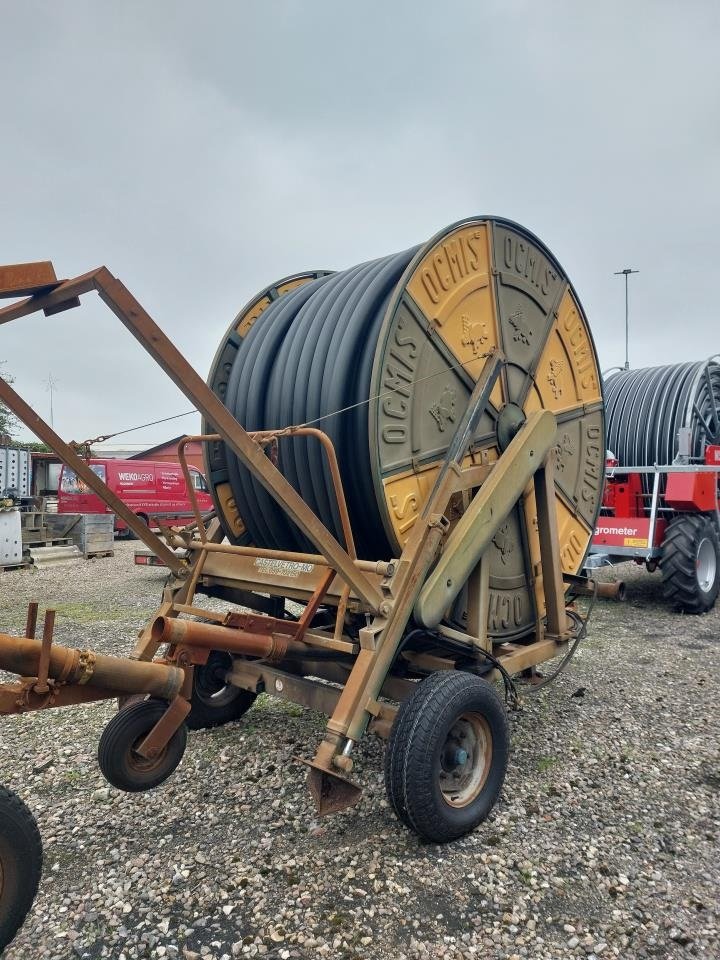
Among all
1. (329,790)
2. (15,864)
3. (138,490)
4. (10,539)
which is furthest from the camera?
(138,490)

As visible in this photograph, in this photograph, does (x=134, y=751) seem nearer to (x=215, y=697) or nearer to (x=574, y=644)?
(x=215, y=697)

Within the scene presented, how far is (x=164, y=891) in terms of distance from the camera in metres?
3.03

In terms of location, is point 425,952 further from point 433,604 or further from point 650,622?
point 650,622

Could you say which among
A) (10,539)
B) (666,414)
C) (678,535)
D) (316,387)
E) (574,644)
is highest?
(666,414)

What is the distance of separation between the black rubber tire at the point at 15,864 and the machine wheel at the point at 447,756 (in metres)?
1.48

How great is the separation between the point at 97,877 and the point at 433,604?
2010mm

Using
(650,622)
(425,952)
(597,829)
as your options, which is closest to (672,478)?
(650,622)

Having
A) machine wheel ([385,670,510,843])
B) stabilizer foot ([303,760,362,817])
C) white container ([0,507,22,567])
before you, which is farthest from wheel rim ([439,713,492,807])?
white container ([0,507,22,567])

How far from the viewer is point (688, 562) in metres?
8.30

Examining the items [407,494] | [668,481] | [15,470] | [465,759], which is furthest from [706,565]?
[15,470]

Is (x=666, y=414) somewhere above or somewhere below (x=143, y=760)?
above

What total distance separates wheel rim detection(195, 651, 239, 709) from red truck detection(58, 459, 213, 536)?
14.5 metres

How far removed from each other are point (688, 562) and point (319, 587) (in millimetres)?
6248

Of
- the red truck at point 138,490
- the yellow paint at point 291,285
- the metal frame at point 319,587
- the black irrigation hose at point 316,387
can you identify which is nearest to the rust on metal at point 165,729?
the metal frame at point 319,587
